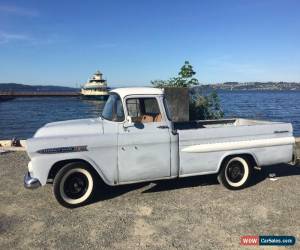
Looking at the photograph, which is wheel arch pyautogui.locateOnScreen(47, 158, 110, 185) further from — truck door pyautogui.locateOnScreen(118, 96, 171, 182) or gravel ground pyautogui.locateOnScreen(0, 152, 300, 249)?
gravel ground pyautogui.locateOnScreen(0, 152, 300, 249)

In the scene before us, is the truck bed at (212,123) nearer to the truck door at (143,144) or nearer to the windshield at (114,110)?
the truck door at (143,144)

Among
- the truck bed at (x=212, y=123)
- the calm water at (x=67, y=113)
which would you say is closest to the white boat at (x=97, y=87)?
the calm water at (x=67, y=113)

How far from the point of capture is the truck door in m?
6.31

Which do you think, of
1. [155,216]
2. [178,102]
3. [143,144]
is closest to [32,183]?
[143,144]

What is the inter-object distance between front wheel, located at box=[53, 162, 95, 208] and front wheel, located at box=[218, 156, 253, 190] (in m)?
2.83

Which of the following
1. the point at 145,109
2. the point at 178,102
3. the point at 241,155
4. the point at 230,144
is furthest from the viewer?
the point at 178,102

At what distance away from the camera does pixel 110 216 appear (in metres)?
5.69

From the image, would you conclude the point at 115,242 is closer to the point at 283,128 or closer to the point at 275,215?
the point at 275,215

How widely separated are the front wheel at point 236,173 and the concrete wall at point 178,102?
445 cm

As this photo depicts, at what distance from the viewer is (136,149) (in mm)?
6348

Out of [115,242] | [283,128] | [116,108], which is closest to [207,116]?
[283,128]

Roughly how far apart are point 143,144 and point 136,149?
171 millimetres

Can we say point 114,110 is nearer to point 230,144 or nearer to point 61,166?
point 61,166

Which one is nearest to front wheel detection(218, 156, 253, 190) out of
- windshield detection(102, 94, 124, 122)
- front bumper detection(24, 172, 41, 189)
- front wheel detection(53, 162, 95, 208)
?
windshield detection(102, 94, 124, 122)
